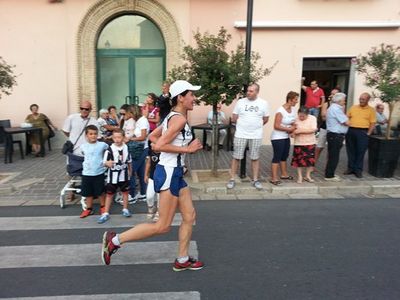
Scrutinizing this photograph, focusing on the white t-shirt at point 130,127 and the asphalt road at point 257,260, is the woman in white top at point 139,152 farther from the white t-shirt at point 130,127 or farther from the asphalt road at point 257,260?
the asphalt road at point 257,260

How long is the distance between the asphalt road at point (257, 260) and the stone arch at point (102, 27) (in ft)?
20.6

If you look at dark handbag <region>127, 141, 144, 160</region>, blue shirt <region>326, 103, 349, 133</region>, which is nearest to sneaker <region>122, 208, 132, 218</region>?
dark handbag <region>127, 141, 144, 160</region>

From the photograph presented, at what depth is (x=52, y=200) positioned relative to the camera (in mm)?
6387

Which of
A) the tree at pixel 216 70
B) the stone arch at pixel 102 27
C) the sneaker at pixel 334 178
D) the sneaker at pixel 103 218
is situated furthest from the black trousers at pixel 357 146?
the stone arch at pixel 102 27

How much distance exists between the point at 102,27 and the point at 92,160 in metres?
7.14

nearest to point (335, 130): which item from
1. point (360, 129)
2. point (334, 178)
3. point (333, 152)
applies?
point (333, 152)

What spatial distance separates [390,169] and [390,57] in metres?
2.25

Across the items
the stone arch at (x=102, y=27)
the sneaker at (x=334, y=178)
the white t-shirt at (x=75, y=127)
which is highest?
the stone arch at (x=102, y=27)

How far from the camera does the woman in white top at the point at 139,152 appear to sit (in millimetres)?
6090

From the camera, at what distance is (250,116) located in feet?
22.2

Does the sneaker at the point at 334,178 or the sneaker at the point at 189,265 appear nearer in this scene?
the sneaker at the point at 189,265

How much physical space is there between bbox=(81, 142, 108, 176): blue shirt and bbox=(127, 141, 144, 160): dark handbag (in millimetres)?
608

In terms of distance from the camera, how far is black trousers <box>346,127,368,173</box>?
297 inches

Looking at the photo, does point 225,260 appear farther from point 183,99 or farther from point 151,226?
point 183,99
